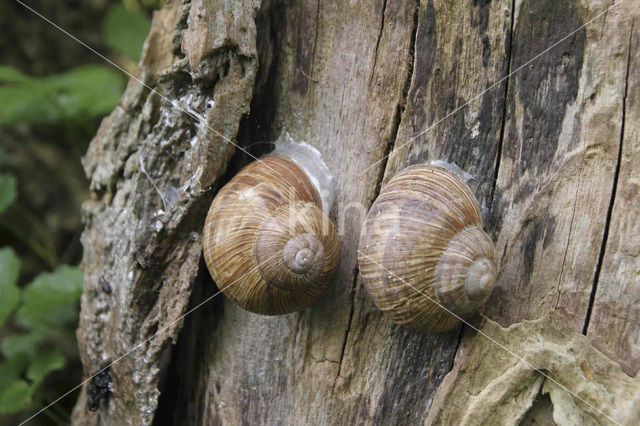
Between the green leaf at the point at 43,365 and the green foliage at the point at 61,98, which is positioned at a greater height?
the green foliage at the point at 61,98

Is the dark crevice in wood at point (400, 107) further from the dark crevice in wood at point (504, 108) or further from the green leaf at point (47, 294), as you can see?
the green leaf at point (47, 294)

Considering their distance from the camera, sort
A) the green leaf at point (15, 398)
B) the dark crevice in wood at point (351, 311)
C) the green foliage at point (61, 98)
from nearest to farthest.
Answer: the dark crevice in wood at point (351, 311)
the green leaf at point (15, 398)
the green foliage at point (61, 98)

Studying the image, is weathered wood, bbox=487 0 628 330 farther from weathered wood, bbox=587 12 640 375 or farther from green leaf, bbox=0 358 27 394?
green leaf, bbox=0 358 27 394

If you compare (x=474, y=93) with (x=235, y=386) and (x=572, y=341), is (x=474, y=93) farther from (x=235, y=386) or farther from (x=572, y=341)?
(x=235, y=386)

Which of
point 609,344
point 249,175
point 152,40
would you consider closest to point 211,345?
point 249,175

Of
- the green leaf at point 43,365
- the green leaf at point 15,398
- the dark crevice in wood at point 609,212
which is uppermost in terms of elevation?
the dark crevice in wood at point 609,212

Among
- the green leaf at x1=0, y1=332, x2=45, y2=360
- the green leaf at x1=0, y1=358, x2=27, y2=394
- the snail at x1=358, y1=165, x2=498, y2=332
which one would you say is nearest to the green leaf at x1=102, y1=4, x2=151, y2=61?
the green leaf at x1=0, y1=332, x2=45, y2=360

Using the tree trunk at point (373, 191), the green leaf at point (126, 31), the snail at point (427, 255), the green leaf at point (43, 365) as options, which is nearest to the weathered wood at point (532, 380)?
the tree trunk at point (373, 191)

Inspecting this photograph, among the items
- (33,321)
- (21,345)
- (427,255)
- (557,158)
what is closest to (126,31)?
(33,321)
